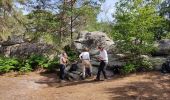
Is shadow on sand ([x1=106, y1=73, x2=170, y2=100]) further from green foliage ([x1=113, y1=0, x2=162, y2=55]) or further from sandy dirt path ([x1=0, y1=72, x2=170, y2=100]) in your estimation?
green foliage ([x1=113, y1=0, x2=162, y2=55])

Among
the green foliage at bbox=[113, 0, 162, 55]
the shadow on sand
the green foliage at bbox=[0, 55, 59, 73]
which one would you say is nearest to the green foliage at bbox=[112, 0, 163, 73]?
the green foliage at bbox=[113, 0, 162, 55]

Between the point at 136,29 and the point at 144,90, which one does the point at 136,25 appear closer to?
the point at 136,29

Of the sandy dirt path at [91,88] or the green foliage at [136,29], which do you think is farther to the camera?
the green foliage at [136,29]

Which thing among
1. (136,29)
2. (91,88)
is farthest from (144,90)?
(136,29)

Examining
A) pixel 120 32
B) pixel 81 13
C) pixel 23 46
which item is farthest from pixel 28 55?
pixel 120 32

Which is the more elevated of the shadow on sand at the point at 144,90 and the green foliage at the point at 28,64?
the green foliage at the point at 28,64

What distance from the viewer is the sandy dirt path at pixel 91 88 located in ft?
48.6

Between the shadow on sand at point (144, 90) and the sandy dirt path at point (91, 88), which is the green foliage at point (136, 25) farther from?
the shadow on sand at point (144, 90)

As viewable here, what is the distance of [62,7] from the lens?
2325 cm

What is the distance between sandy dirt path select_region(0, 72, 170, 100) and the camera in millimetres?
14812

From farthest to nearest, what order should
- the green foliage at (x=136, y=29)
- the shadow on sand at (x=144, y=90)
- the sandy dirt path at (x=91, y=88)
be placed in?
the green foliage at (x=136, y=29) → the sandy dirt path at (x=91, y=88) → the shadow on sand at (x=144, y=90)

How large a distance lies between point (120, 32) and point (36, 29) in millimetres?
6943

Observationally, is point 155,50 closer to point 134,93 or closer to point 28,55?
point 134,93

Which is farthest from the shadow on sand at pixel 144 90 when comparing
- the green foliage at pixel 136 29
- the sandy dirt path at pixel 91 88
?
the green foliage at pixel 136 29
